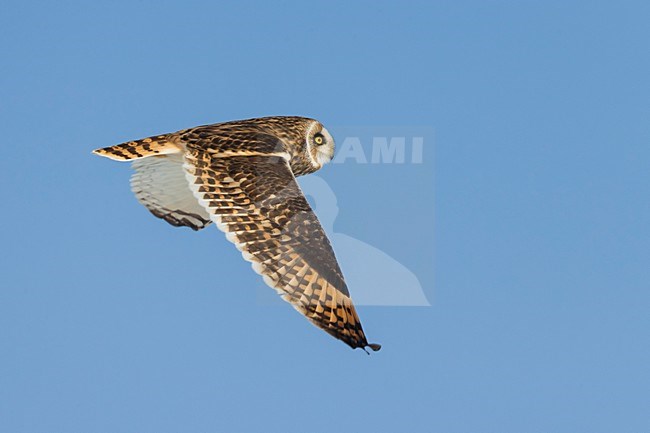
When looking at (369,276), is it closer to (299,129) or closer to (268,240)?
(268,240)

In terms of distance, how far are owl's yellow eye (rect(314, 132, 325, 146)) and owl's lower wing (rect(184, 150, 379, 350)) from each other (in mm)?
1103

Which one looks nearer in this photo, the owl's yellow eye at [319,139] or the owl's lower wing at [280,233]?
the owl's lower wing at [280,233]

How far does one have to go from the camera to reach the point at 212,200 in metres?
7.13

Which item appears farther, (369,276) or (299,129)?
(299,129)

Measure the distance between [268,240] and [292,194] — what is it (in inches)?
15.2

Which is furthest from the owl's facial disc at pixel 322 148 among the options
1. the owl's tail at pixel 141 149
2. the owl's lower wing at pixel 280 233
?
the owl's tail at pixel 141 149

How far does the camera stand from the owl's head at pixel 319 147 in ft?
27.6

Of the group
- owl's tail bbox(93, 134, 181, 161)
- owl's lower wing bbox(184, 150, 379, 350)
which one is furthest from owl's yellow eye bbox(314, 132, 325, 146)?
owl's tail bbox(93, 134, 181, 161)

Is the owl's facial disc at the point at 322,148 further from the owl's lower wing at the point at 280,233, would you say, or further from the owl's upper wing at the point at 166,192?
the owl's upper wing at the point at 166,192

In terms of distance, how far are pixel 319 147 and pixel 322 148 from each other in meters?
0.03

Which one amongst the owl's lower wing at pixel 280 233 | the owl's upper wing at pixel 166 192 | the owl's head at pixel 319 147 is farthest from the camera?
the owl's upper wing at pixel 166 192

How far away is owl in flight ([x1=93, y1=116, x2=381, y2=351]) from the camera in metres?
6.71

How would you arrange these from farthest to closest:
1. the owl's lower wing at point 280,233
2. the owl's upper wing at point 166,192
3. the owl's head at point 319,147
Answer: the owl's upper wing at point 166,192, the owl's head at point 319,147, the owl's lower wing at point 280,233

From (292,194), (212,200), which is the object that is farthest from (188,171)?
(292,194)
